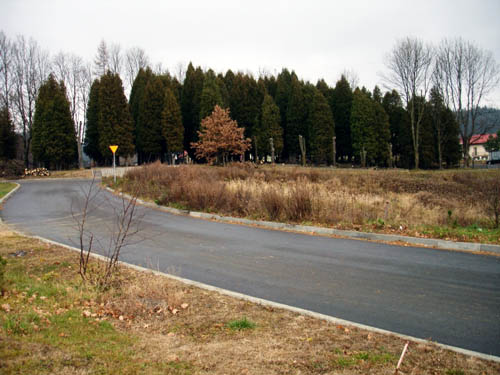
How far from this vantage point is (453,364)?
3.92m

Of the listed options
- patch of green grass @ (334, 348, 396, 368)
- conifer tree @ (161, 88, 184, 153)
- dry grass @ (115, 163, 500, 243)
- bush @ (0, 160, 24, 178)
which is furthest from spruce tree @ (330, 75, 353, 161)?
patch of green grass @ (334, 348, 396, 368)

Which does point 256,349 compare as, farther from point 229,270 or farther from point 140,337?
point 229,270

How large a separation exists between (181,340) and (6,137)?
179 feet

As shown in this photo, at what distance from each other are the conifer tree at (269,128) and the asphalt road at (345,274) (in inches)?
1640

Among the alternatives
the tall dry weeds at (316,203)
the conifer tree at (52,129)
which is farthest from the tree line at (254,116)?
the tall dry weeds at (316,203)

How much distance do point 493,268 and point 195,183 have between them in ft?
40.5

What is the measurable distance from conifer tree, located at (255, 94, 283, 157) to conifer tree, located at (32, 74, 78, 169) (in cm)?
2409

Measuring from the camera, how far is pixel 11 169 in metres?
41.0

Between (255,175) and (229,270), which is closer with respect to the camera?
(229,270)

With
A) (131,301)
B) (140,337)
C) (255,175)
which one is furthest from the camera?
(255,175)

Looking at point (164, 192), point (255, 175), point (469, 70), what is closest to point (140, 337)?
point (164, 192)

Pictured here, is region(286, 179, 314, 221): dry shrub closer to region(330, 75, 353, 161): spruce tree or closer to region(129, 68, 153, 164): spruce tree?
region(129, 68, 153, 164): spruce tree

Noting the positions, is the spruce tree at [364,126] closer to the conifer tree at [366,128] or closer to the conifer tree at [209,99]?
the conifer tree at [366,128]

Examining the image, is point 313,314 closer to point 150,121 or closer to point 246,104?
point 150,121
